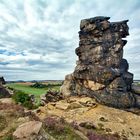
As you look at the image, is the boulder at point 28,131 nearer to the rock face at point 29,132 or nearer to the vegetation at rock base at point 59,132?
the rock face at point 29,132

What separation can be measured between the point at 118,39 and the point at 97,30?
6.50m

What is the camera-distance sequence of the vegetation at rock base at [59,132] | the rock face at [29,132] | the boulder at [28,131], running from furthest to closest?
1. the vegetation at rock base at [59,132]
2. the boulder at [28,131]
3. the rock face at [29,132]

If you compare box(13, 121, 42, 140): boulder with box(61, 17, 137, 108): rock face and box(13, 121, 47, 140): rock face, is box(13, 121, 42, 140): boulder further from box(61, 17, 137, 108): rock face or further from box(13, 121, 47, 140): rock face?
box(61, 17, 137, 108): rock face

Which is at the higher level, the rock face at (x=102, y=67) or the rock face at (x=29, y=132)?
the rock face at (x=102, y=67)

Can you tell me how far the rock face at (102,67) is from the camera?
68.6m

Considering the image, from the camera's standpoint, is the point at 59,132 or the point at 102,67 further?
the point at 102,67

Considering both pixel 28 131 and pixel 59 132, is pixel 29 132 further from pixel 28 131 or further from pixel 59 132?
pixel 59 132

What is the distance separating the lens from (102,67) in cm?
7088

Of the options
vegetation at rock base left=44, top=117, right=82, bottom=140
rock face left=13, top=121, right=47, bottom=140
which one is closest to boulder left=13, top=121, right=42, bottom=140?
rock face left=13, top=121, right=47, bottom=140

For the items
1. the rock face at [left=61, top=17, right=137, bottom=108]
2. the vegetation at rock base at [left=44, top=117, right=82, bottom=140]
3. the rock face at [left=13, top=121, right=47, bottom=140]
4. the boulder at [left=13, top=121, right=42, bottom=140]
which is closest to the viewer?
the rock face at [left=13, top=121, right=47, bottom=140]

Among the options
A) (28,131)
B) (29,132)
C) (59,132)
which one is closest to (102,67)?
(59,132)

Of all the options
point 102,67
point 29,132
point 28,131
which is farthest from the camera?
point 102,67

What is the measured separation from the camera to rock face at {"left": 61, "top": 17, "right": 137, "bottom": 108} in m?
68.6

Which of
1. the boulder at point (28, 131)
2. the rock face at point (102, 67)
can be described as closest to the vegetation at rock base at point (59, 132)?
the boulder at point (28, 131)
